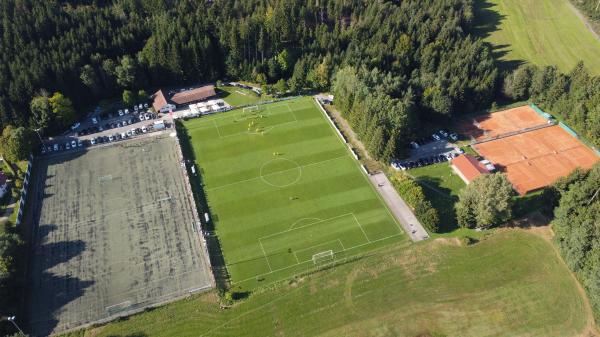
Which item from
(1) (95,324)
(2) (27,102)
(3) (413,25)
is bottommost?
(1) (95,324)

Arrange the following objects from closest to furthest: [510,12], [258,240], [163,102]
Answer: [258,240] < [163,102] < [510,12]

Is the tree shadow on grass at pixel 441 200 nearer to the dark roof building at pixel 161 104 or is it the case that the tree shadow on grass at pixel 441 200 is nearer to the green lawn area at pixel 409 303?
the green lawn area at pixel 409 303

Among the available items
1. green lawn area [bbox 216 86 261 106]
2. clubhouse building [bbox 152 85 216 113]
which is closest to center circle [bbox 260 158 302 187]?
green lawn area [bbox 216 86 261 106]

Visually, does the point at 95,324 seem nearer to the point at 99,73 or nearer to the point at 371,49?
the point at 99,73

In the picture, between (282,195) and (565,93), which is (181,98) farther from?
(565,93)

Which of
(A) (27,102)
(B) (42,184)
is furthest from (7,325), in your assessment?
(A) (27,102)

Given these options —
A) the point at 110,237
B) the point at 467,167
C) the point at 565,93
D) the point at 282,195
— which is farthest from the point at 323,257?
the point at 565,93

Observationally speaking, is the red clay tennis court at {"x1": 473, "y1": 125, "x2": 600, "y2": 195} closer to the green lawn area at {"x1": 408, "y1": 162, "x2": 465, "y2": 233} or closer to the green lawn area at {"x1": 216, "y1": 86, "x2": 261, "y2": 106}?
the green lawn area at {"x1": 408, "y1": 162, "x2": 465, "y2": 233}
